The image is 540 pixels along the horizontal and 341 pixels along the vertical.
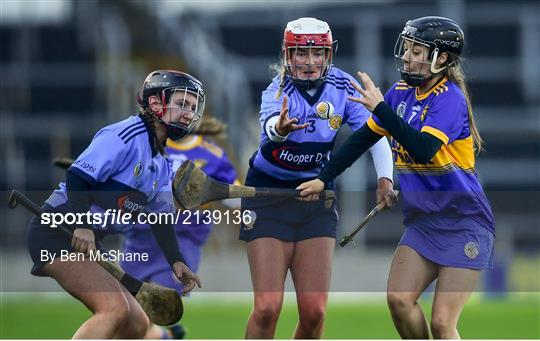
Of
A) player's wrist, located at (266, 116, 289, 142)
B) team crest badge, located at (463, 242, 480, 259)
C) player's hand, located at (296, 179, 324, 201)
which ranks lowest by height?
team crest badge, located at (463, 242, 480, 259)

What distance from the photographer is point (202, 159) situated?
29.2 ft

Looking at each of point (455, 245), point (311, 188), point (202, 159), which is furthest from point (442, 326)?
point (202, 159)

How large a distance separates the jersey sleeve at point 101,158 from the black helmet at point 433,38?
157cm

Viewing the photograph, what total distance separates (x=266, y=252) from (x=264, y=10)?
17.7 m

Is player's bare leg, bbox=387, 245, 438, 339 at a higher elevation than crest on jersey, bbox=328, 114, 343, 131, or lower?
lower

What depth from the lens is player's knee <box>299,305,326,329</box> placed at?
6934 mm

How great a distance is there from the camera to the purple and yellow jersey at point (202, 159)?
28.7ft

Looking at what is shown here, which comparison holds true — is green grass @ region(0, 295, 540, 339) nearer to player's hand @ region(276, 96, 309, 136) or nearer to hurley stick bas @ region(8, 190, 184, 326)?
hurley stick bas @ region(8, 190, 184, 326)

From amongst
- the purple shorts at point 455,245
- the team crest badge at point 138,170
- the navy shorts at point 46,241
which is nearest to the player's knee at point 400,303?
the purple shorts at point 455,245

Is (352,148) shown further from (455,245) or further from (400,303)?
(400,303)

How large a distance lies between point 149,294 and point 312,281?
3.00ft

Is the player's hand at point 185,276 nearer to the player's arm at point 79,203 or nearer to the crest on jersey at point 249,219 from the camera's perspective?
the crest on jersey at point 249,219

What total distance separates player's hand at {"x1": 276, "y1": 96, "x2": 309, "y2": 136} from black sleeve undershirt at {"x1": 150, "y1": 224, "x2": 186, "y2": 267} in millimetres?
868

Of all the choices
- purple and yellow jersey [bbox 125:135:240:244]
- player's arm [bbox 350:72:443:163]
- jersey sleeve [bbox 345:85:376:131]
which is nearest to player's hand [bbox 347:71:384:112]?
player's arm [bbox 350:72:443:163]
